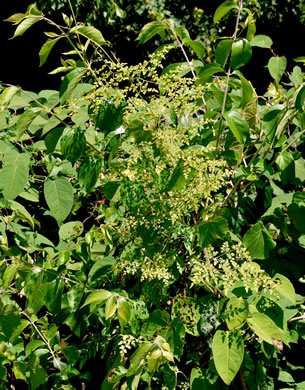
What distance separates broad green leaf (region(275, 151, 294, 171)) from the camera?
1.78 meters

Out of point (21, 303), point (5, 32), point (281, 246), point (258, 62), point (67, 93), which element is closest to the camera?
point (67, 93)

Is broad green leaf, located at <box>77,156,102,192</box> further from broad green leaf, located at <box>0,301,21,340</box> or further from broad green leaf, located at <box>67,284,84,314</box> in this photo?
broad green leaf, located at <box>0,301,21,340</box>

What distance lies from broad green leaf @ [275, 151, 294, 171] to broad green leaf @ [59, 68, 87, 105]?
814 millimetres

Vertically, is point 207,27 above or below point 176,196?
below

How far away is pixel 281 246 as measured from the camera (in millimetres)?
2068

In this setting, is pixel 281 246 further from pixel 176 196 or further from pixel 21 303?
pixel 21 303

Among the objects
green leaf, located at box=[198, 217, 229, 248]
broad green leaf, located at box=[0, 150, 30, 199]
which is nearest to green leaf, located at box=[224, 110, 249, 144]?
green leaf, located at box=[198, 217, 229, 248]

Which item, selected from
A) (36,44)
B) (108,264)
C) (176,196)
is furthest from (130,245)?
(36,44)

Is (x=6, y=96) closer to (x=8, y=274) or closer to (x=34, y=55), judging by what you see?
(x=8, y=274)

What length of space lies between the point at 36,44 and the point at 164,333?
4.49 meters

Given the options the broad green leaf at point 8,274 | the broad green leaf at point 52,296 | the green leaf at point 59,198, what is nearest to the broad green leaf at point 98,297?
the broad green leaf at point 52,296

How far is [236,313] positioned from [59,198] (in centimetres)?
71

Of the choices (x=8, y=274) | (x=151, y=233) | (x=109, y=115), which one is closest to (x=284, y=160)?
(x=151, y=233)

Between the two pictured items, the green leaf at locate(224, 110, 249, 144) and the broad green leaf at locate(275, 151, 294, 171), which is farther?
the broad green leaf at locate(275, 151, 294, 171)
